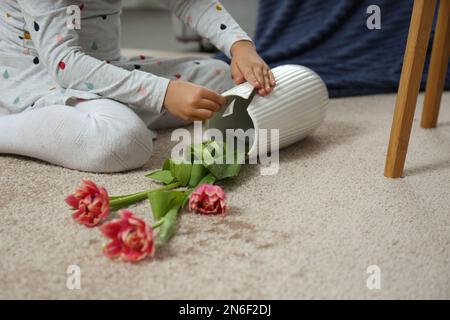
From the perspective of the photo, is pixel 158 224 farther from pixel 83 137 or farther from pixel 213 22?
pixel 213 22

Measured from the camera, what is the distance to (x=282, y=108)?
32.4 inches

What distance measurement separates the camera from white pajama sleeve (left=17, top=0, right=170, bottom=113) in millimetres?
815

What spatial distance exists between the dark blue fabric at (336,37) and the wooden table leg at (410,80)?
1.87 feet

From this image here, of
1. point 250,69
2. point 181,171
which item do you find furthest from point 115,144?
point 250,69

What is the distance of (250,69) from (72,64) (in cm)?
27

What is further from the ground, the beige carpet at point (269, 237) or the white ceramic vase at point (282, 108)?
the white ceramic vase at point (282, 108)

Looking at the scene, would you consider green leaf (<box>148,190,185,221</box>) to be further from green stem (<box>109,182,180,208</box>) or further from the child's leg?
the child's leg

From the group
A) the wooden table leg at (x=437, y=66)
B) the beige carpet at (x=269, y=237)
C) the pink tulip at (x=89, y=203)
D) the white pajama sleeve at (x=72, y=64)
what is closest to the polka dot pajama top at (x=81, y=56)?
the white pajama sleeve at (x=72, y=64)

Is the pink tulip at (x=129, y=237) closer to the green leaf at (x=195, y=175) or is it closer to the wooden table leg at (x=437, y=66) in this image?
the green leaf at (x=195, y=175)

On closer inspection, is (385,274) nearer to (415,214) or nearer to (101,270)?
(415,214)

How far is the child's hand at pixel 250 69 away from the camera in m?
0.82
